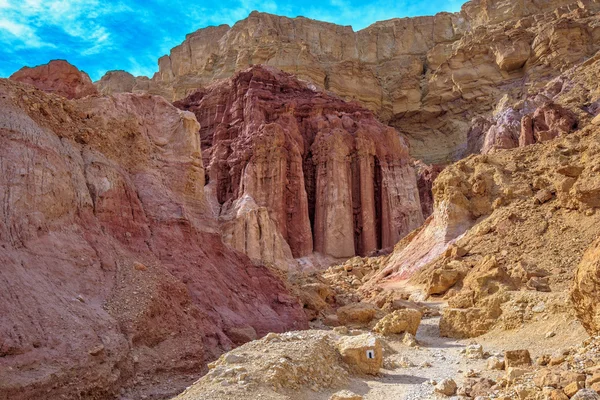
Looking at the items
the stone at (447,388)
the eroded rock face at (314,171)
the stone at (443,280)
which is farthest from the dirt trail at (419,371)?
the eroded rock face at (314,171)

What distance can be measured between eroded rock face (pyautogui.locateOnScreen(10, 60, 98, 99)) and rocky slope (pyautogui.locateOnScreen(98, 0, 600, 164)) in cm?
4197

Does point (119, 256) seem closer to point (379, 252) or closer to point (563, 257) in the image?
point (563, 257)

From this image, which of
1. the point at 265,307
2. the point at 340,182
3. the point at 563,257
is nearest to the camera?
the point at 265,307

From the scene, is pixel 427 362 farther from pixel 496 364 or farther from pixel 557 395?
pixel 557 395

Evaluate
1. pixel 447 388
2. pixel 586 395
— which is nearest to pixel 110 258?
pixel 447 388

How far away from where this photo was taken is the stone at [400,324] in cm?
1581

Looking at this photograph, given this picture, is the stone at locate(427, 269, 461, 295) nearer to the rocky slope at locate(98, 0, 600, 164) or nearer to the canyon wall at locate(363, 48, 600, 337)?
the canyon wall at locate(363, 48, 600, 337)

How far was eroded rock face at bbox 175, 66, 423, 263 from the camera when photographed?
46656 mm

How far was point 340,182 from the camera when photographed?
159 feet

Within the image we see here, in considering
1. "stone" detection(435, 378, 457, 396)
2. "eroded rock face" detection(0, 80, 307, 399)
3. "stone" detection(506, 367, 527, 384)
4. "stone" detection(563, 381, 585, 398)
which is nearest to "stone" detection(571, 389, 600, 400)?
"stone" detection(563, 381, 585, 398)

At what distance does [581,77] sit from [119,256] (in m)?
54.1

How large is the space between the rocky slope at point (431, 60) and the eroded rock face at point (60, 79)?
42.0 m

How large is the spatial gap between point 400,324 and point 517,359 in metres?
5.77

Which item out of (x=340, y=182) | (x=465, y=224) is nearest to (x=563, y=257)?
(x=465, y=224)
